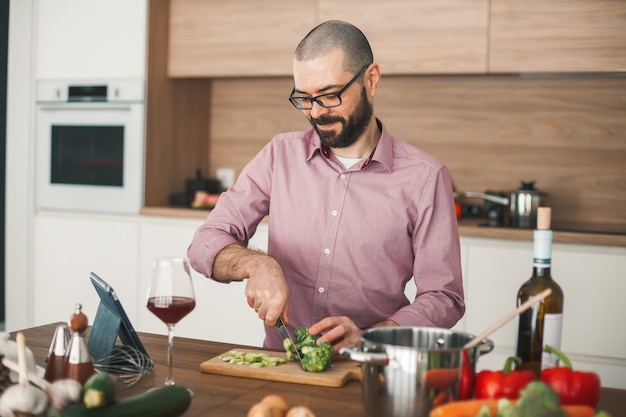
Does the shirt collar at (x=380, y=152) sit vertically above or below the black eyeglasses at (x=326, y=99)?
below

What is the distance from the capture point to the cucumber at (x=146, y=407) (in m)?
1.12

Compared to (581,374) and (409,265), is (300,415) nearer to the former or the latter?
(581,374)

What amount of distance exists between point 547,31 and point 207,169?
1.98 m

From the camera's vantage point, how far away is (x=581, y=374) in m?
1.22

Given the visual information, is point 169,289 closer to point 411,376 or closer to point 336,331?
point 336,331

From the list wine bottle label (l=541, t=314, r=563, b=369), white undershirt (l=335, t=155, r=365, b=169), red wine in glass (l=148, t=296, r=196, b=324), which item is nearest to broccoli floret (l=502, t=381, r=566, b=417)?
wine bottle label (l=541, t=314, r=563, b=369)

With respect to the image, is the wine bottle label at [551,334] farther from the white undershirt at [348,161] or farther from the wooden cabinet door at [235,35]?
the wooden cabinet door at [235,35]

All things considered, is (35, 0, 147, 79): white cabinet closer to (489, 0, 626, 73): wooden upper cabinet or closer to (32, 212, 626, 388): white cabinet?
(32, 212, 626, 388): white cabinet

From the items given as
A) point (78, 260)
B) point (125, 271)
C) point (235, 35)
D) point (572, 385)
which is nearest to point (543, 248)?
point (572, 385)

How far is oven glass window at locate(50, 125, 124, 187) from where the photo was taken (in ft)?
13.1

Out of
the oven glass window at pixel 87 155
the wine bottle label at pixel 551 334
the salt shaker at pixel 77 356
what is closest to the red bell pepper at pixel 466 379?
the wine bottle label at pixel 551 334

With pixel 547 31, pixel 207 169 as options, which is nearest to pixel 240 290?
pixel 207 169

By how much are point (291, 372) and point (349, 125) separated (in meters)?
0.77

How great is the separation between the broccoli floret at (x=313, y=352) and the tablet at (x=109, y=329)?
318mm
